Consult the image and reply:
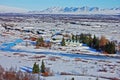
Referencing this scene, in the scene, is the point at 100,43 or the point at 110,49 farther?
the point at 100,43

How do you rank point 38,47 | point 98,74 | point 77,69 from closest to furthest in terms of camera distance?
point 98,74
point 77,69
point 38,47

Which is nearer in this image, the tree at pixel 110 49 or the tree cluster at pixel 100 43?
the tree at pixel 110 49

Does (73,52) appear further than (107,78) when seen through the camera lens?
Yes

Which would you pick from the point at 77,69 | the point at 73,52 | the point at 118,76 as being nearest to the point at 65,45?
the point at 73,52

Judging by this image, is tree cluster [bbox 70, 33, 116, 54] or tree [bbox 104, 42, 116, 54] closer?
tree [bbox 104, 42, 116, 54]

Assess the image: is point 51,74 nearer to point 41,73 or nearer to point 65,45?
point 41,73

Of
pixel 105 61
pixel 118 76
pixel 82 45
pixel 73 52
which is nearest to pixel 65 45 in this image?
pixel 82 45

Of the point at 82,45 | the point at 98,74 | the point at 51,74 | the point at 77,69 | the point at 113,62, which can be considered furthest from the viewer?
the point at 82,45

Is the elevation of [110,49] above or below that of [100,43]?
below

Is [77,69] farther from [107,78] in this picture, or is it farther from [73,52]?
[73,52]

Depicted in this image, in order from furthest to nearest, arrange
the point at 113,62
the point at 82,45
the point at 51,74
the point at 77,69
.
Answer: the point at 82,45
the point at 113,62
the point at 77,69
the point at 51,74
